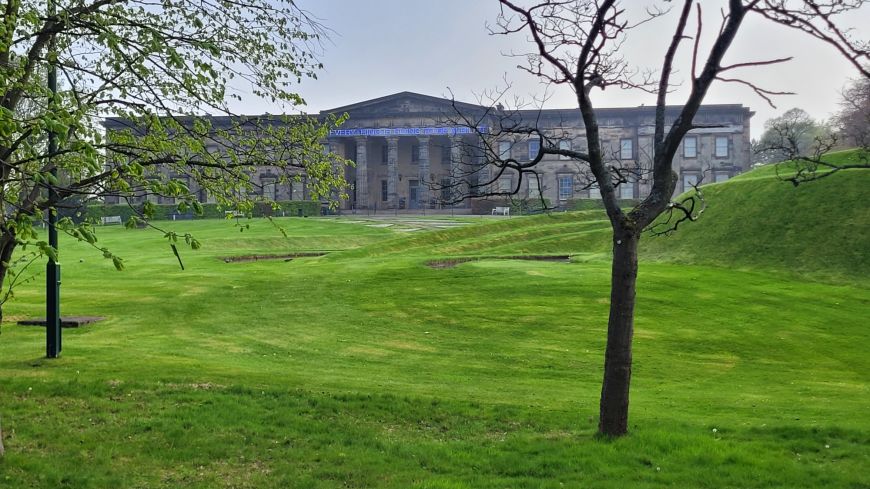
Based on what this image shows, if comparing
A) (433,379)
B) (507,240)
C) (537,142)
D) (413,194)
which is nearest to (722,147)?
(537,142)

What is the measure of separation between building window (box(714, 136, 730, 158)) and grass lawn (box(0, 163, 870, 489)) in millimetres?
59141

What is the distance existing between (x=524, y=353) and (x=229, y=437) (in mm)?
8938

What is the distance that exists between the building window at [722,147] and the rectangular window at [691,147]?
91.0 inches

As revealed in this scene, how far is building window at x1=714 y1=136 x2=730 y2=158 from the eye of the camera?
83.8 metres

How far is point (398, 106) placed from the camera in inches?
3364

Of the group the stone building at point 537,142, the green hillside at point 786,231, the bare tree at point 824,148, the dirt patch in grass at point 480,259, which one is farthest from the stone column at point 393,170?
the green hillside at point 786,231

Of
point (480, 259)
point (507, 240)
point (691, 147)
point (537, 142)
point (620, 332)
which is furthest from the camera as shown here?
point (691, 147)

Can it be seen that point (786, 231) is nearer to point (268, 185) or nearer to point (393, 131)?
point (268, 185)

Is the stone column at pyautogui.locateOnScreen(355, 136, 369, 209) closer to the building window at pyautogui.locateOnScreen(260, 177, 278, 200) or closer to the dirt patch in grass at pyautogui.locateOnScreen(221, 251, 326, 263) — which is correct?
the building window at pyautogui.locateOnScreen(260, 177, 278, 200)

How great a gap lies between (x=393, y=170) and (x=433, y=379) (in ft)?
246

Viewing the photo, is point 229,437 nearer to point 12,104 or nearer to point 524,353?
point 12,104

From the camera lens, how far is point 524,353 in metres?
16.3

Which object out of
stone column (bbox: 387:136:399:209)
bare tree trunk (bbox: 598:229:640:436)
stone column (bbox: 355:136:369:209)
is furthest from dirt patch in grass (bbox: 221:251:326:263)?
stone column (bbox: 355:136:369:209)

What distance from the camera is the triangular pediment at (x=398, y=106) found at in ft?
277
